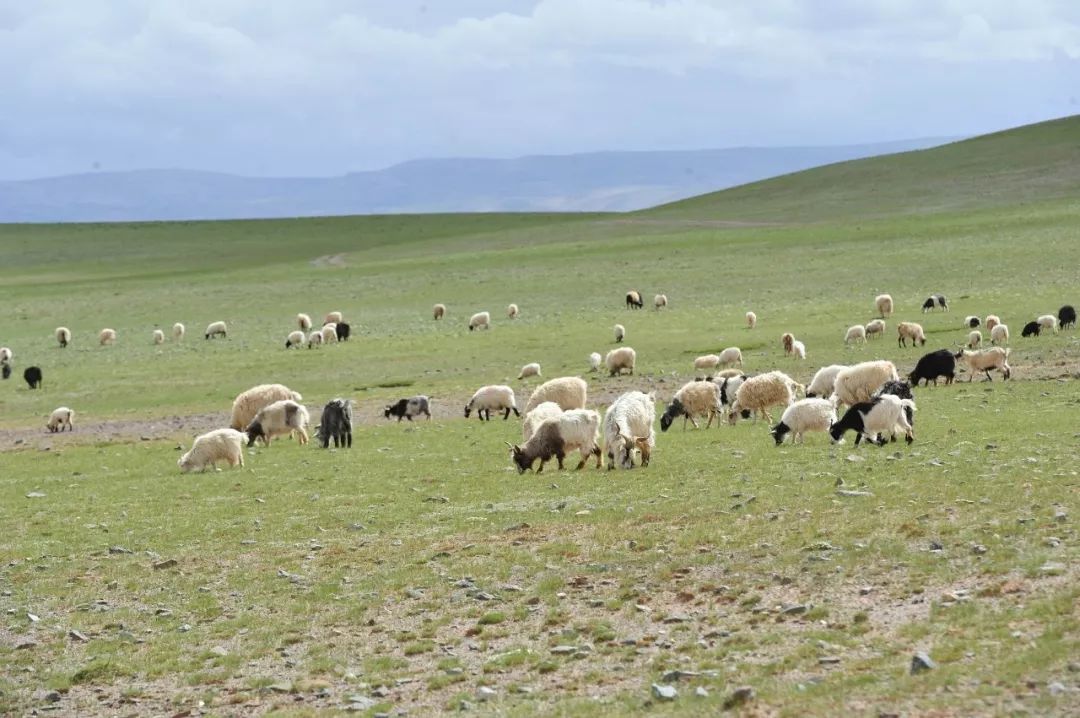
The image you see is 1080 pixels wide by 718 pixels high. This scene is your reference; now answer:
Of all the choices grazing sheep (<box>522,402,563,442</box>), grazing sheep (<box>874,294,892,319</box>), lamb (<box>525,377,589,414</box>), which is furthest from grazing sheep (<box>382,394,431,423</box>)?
grazing sheep (<box>874,294,892,319</box>)

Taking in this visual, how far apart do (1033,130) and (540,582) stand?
11154 centimetres

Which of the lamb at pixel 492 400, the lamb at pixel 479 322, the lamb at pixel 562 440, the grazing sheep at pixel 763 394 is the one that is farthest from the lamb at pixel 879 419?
the lamb at pixel 479 322

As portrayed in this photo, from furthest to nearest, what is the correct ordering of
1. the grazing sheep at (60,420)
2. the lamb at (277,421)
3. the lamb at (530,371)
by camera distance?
the lamb at (530,371), the grazing sheep at (60,420), the lamb at (277,421)

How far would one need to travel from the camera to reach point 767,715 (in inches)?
329

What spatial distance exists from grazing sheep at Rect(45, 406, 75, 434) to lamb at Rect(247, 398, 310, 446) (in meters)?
8.29

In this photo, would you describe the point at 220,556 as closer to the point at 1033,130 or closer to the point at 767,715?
the point at 767,715

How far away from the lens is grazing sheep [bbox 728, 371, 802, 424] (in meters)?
23.8

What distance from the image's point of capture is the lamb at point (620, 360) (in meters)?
34.6

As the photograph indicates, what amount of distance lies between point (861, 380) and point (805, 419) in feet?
14.1

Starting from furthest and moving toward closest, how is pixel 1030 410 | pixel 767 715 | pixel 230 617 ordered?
pixel 1030 410
pixel 230 617
pixel 767 715

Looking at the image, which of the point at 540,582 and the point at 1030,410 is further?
the point at 1030,410

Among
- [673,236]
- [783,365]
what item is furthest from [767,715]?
[673,236]

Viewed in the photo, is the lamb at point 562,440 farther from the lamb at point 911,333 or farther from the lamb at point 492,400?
the lamb at point 911,333

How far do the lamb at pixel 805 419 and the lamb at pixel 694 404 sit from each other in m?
4.25
